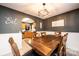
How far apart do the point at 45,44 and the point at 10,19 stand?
28.6 inches

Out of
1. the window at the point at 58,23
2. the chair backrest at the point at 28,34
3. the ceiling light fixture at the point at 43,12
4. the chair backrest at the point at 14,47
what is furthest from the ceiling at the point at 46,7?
the chair backrest at the point at 14,47

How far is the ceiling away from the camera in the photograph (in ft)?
5.87

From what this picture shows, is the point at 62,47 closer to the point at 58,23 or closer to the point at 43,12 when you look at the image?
the point at 58,23

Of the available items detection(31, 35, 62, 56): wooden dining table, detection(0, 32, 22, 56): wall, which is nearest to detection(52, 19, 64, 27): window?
detection(31, 35, 62, 56): wooden dining table

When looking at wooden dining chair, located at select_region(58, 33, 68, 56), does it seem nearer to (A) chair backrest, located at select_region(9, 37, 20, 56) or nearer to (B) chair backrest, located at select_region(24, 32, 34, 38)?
(B) chair backrest, located at select_region(24, 32, 34, 38)

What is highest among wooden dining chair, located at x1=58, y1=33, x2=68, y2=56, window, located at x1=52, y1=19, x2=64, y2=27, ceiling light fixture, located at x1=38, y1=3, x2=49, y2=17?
ceiling light fixture, located at x1=38, y1=3, x2=49, y2=17

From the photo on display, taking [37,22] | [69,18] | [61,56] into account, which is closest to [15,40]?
[37,22]

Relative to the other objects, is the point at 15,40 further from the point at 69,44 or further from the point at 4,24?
the point at 69,44

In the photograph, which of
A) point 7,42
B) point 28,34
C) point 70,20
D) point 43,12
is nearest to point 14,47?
point 7,42

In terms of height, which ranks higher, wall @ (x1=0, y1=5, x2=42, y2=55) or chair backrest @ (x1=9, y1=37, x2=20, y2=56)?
wall @ (x1=0, y1=5, x2=42, y2=55)

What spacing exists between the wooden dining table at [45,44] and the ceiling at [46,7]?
15.1 inches

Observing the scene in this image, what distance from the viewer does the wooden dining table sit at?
180cm

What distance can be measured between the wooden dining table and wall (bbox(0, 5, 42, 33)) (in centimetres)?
36

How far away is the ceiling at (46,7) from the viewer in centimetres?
179
